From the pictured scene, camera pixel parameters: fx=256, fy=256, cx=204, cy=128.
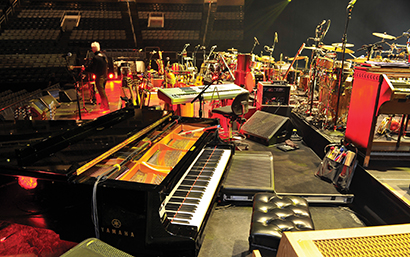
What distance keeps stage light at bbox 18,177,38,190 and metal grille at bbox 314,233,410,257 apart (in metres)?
1.69

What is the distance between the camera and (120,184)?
1471mm

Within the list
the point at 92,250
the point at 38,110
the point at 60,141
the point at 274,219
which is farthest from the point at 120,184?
the point at 38,110

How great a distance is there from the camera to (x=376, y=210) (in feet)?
9.27

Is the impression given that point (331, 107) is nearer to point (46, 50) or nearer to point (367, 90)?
point (367, 90)

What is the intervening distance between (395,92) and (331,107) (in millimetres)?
1876

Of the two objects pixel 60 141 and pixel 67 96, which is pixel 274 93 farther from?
pixel 67 96

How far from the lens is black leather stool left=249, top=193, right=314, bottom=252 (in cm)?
191

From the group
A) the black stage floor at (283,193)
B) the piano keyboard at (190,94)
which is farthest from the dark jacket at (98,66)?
the black stage floor at (283,193)

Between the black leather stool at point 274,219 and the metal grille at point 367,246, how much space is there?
3.70ft

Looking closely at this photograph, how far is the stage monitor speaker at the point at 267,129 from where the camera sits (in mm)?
4816

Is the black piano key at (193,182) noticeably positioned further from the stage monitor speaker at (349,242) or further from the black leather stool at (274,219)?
the stage monitor speaker at (349,242)

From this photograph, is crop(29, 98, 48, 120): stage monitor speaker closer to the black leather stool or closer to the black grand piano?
the black grand piano

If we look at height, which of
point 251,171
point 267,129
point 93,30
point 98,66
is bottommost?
point 251,171

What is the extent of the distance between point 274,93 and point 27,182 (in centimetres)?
503
